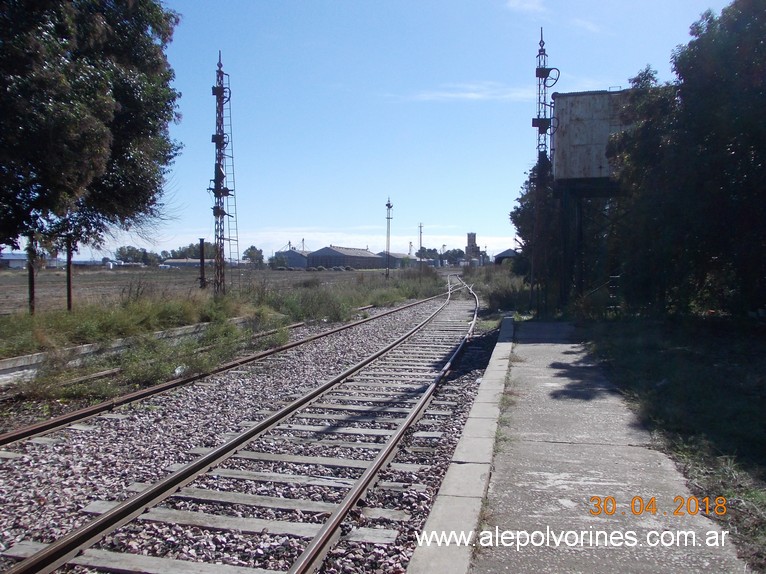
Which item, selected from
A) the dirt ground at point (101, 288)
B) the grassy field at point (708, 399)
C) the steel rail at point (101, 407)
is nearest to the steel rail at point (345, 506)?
A: the grassy field at point (708, 399)

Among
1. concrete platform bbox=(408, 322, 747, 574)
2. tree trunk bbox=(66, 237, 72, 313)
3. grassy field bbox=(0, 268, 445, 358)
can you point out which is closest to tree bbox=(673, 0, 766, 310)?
concrete platform bbox=(408, 322, 747, 574)

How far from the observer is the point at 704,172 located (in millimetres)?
14789

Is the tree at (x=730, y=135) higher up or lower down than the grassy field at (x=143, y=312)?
higher up

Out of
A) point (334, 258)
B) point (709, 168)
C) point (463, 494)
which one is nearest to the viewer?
point (463, 494)

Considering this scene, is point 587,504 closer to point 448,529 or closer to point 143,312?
point 448,529

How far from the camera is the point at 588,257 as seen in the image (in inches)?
1187

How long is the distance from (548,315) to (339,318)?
304 inches

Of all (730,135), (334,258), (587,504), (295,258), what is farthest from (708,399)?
(295,258)

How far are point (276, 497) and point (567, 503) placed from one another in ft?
8.18

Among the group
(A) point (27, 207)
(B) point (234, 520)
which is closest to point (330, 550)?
(B) point (234, 520)

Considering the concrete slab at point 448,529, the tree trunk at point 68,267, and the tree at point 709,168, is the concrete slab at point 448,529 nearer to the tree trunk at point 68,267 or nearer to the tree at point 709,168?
the tree at point 709,168

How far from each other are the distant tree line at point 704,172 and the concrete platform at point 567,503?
8.31m

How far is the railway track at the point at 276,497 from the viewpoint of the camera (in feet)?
15.0

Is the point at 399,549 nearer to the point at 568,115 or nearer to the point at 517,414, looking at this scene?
the point at 517,414
